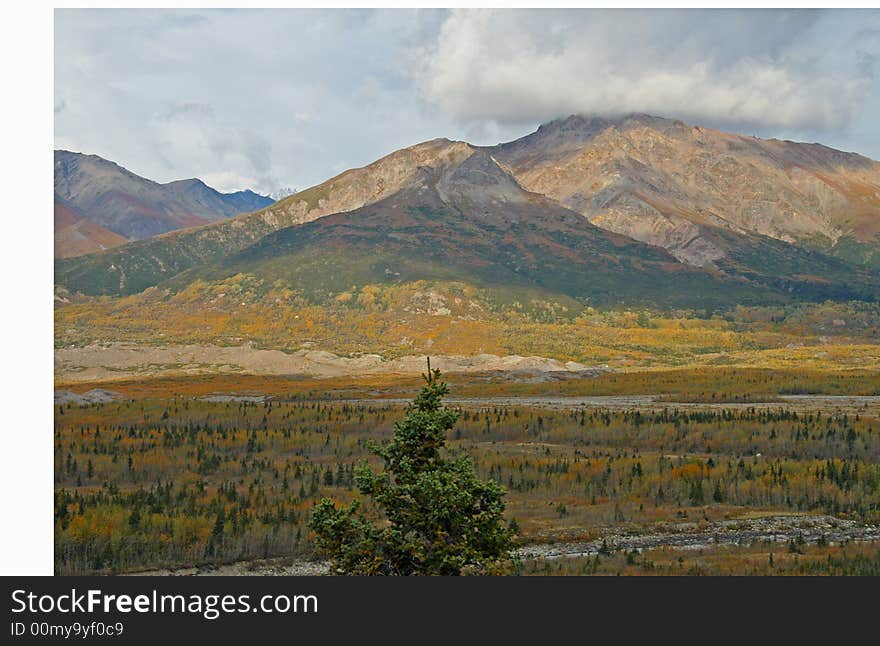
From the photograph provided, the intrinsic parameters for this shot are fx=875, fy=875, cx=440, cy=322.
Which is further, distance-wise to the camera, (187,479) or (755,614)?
(187,479)

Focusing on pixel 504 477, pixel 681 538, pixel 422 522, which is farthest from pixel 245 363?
pixel 422 522

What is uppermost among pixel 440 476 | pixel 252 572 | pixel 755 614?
pixel 440 476

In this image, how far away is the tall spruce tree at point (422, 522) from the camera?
46.2 feet

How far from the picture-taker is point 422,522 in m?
14.3

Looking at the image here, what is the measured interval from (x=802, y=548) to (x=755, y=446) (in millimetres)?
24892

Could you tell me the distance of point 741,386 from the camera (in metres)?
→ 88.0

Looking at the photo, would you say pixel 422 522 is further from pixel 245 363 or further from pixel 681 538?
pixel 245 363

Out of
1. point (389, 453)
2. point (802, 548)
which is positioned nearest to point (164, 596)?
point (389, 453)

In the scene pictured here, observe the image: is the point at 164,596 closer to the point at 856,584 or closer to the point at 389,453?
the point at 389,453

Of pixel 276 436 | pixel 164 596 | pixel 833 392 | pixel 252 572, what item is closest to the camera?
pixel 164 596

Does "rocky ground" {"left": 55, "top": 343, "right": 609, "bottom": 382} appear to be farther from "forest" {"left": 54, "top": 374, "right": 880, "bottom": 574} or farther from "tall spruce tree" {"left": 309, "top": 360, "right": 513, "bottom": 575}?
"tall spruce tree" {"left": 309, "top": 360, "right": 513, "bottom": 575}

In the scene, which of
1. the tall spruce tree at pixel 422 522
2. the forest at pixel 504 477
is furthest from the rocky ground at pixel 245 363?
the tall spruce tree at pixel 422 522

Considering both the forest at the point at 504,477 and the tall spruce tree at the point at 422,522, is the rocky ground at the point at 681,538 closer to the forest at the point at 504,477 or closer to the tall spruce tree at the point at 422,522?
the forest at the point at 504,477

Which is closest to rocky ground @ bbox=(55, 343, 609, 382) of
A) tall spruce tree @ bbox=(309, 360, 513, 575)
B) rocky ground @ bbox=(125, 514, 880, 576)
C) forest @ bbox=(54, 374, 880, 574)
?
forest @ bbox=(54, 374, 880, 574)
